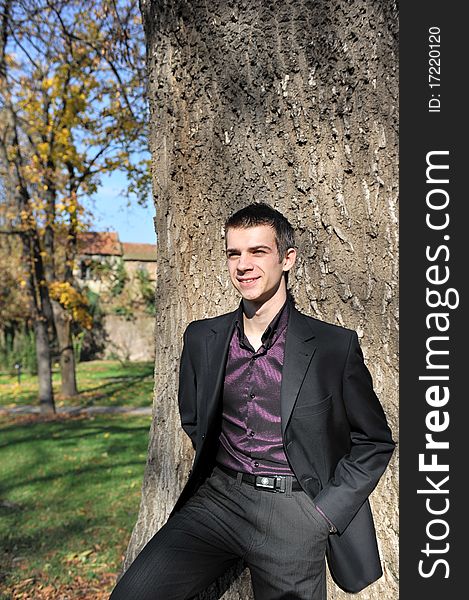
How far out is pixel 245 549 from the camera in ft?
7.68

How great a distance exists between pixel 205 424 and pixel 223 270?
0.77 metres

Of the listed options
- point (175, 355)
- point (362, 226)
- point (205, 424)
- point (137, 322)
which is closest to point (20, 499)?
point (175, 355)

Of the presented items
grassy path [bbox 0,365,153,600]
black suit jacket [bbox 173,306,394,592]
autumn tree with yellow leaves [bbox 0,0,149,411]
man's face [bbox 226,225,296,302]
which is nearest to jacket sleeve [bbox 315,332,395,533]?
black suit jacket [bbox 173,306,394,592]

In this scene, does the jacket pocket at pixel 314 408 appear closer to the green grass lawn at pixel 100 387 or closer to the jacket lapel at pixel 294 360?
the jacket lapel at pixel 294 360

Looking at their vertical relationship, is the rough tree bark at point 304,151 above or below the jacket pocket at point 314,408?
above

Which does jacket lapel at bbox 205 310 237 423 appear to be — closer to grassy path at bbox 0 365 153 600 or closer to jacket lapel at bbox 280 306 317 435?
jacket lapel at bbox 280 306 317 435

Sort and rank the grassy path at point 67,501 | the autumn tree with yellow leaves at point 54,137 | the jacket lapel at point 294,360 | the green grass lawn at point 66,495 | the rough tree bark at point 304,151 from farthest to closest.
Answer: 1. the autumn tree with yellow leaves at point 54,137
2. the green grass lawn at point 66,495
3. the grassy path at point 67,501
4. the rough tree bark at point 304,151
5. the jacket lapel at point 294,360

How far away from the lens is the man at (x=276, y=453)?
2.28 metres

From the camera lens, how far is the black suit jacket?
7.47ft

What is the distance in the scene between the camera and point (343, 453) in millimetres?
2367

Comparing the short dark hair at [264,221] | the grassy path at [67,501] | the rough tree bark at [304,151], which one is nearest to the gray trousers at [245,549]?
the rough tree bark at [304,151]

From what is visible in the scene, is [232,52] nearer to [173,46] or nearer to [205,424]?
[173,46]

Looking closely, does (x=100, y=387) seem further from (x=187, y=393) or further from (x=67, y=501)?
(x=187, y=393)

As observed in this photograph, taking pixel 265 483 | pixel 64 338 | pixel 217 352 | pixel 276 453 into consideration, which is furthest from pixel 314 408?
pixel 64 338
